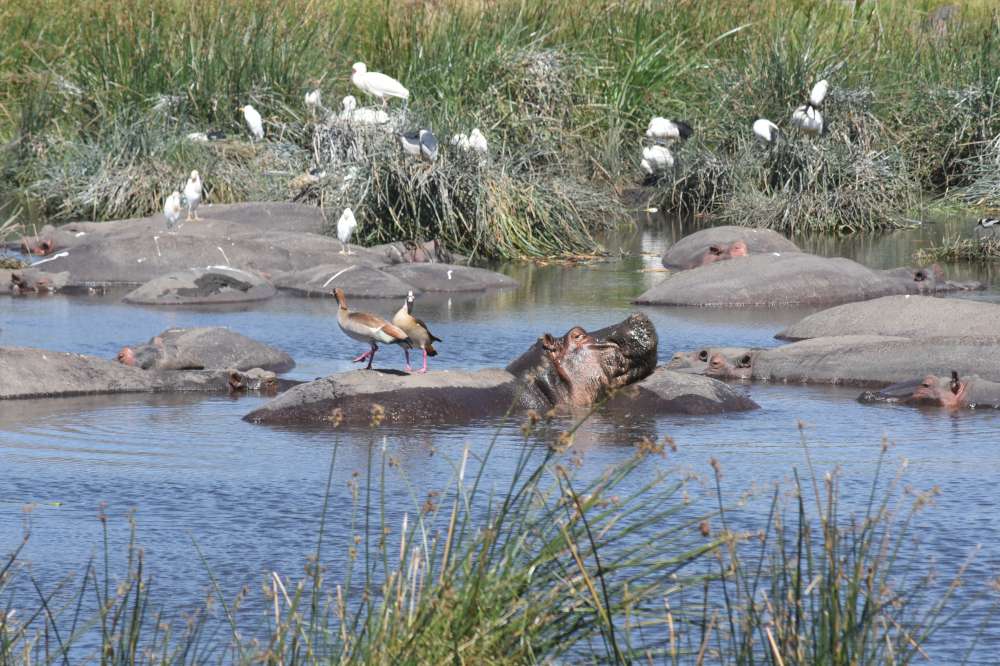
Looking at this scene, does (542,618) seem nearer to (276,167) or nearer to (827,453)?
(827,453)

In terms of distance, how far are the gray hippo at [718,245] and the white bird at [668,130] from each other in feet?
15.0

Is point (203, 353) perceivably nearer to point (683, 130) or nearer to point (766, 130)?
point (766, 130)

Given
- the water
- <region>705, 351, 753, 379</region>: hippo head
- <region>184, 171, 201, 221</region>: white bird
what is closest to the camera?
the water

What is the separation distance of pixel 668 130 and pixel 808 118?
271 centimetres

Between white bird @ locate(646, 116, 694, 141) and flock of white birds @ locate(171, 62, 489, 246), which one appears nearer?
flock of white birds @ locate(171, 62, 489, 246)

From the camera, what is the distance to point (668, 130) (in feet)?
76.6

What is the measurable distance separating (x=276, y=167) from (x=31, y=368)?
11689mm

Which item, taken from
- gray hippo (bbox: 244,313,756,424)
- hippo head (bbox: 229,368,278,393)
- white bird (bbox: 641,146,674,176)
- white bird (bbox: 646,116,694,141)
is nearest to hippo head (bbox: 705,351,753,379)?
gray hippo (bbox: 244,313,756,424)

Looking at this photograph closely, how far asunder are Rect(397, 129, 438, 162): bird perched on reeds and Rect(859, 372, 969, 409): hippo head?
8457 millimetres

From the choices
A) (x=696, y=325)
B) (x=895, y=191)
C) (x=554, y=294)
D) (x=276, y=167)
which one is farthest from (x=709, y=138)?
(x=696, y=325)

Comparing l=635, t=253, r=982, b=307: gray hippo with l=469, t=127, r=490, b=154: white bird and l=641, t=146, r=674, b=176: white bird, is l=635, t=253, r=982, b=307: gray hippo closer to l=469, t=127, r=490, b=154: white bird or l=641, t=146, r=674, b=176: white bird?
l=469, t=127, r=490, b=154: white bird

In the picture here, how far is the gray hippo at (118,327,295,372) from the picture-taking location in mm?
11594

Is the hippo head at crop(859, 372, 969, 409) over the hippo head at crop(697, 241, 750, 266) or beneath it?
beneath

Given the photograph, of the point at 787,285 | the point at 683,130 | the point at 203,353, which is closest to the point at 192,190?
the point at 787,285
